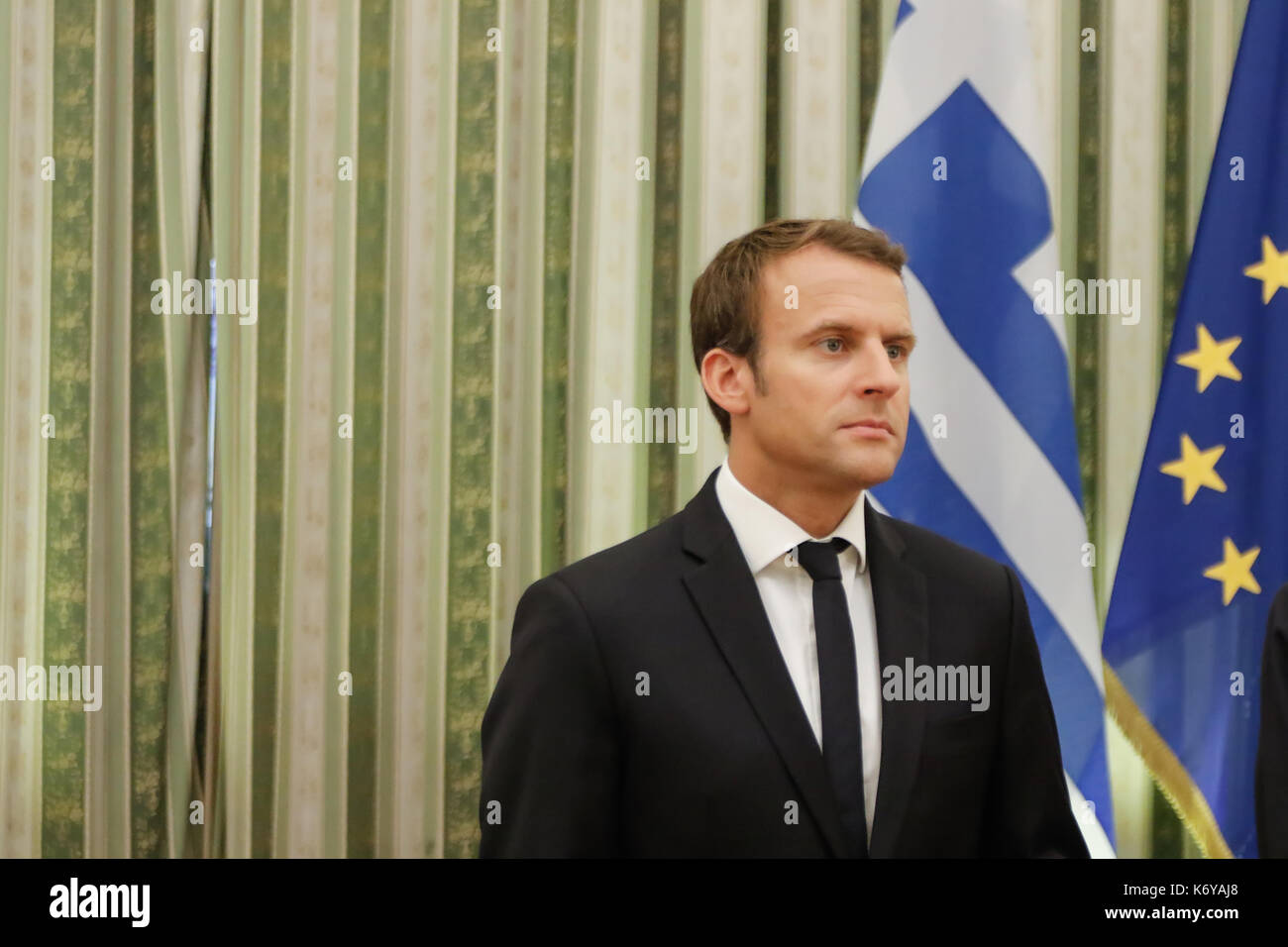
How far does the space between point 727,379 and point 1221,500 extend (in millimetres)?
1478

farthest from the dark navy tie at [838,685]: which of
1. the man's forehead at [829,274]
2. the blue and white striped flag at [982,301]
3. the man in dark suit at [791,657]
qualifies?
the blue and white striped flag at [982,301]

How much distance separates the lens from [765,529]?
5.83ft

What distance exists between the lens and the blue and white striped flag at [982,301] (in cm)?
278

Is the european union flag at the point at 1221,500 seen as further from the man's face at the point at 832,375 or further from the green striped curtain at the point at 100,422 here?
the green striped curtain at the point at 100,422

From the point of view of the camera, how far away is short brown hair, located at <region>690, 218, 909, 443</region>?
72.3 inches

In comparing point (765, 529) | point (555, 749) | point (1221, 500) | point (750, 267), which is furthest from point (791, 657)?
point (1221, 500)

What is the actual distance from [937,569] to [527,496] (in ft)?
4.33

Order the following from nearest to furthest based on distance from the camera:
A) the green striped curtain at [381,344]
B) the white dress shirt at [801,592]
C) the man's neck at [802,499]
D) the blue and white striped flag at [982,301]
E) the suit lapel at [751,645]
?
1. the suit lapel at [751,645]
2. the white dress shirt at [801,592]
3. the man's neck at [802,499]
4. the blue and white striped flag at [982,301]
5. the green striped curtain at [381,344]

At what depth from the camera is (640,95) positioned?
115 inches

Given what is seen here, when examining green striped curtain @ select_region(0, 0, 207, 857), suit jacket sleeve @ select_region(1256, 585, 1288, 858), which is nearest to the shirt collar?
suit jacket sleeve @ select_region(1256, 585, 1288, 858)

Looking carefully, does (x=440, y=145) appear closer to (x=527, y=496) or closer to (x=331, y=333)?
(x=331, y=333)

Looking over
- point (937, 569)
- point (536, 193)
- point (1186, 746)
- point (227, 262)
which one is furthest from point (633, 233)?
point (1186, 746)

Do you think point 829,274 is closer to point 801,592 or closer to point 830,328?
point 830,328

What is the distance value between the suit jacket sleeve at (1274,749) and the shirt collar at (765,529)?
65 centimetres
